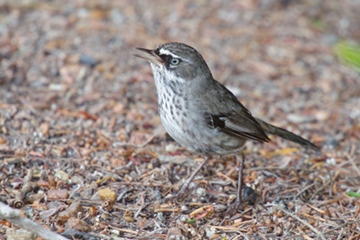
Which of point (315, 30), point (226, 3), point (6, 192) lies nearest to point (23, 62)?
point (6, 192)

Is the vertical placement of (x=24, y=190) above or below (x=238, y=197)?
above

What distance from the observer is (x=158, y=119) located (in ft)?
23.2

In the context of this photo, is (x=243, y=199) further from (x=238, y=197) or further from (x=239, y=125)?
(x=239, y=125)

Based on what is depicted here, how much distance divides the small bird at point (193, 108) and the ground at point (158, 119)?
0.41 meters

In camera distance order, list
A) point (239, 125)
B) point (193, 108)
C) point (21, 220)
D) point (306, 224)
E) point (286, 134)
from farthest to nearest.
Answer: point (286, 134) < point (239, 125) < point (193, 108) < point (306, 224) < point (21, 220)

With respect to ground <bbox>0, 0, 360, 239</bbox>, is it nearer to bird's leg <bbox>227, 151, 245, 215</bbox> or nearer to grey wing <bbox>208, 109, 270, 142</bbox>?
bird's leg <bbox>227, 151, 245, 215</bbox>

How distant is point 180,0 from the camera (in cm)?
1005

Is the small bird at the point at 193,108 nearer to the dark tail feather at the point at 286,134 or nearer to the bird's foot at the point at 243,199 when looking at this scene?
the bird's foot at the point at 243,199


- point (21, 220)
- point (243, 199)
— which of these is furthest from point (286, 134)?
point (21, 220)

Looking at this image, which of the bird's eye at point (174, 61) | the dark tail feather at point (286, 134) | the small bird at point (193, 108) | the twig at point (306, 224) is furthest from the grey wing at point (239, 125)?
the twig at point (306, 224)

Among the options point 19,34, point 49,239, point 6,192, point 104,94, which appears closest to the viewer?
point 49,239

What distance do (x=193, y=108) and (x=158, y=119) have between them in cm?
164

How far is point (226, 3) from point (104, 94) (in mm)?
3754

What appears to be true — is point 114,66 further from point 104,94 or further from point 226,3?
point 226,3
